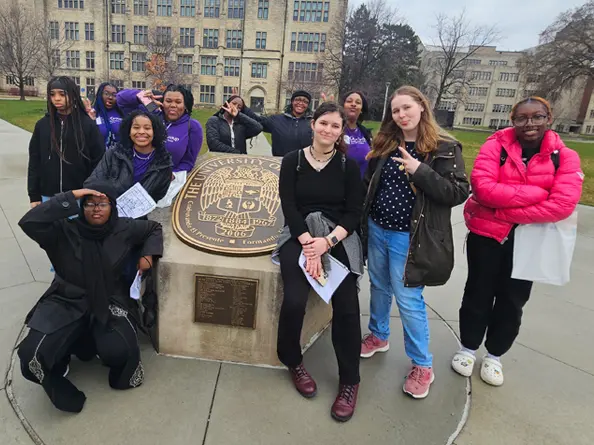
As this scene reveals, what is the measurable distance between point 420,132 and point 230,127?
2.62 m

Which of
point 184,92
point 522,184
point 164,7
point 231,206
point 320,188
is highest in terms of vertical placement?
point 164,7

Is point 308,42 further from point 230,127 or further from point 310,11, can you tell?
point 230,127

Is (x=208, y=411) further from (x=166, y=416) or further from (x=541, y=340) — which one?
(x=541, y=340)

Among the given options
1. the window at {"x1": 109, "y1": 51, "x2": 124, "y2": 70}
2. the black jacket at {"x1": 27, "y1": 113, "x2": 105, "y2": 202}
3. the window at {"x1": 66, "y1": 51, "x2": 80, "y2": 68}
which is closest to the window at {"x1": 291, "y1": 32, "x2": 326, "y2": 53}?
the window at {"x1": 109, "y1": 51, "x2": 124, "y2": 70}

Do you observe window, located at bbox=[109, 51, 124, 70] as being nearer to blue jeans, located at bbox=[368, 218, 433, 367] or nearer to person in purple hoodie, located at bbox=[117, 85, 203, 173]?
person in purple hoodie, located at bbox=[117, 85, 203, 173]

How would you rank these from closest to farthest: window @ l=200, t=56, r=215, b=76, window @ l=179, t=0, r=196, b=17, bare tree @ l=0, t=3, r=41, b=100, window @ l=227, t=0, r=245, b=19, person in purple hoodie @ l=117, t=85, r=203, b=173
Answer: person in purple hoodie @ l=117, t=85, r=203, b=173
bare tree @ l=0, t=3, r=41, b=100
window @ l=227, t=0, r=245, b=19
window @ l=179, t=0, r=196, b=17
window @ l=200, t=56, r=215, b=76

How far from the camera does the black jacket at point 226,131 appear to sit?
4496 millimetres

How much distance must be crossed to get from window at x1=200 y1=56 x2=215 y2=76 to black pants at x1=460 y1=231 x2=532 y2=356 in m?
55.9

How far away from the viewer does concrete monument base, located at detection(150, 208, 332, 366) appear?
9.53ft

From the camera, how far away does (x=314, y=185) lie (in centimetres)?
269

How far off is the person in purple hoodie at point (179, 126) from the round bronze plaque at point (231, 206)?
0.53 ft

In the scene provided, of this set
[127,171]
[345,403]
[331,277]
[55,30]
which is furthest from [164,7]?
[345,403]

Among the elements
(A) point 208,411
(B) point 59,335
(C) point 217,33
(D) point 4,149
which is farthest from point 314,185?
(C) point 217,33

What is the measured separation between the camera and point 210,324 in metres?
3.05
